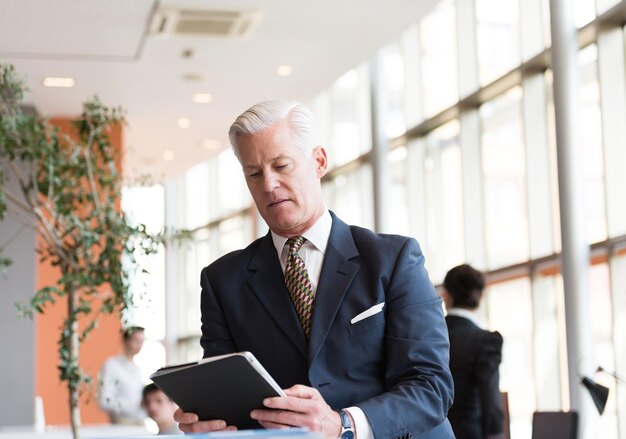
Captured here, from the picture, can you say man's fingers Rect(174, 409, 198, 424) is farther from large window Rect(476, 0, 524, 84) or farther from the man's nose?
large window Rect(476, 0, 524, 84)

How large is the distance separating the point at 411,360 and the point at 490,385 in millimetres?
2451

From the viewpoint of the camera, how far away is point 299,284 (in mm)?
2158

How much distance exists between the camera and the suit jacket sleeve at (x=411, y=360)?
197cm

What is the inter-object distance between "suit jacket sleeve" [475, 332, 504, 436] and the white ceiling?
3.94 meters

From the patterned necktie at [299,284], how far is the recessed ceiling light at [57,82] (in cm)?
817

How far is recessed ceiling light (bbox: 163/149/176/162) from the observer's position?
1377cm

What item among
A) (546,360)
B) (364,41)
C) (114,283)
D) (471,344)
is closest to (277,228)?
(471,344)

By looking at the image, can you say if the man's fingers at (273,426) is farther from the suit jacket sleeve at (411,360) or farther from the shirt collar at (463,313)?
the shirt collar at (463,313)

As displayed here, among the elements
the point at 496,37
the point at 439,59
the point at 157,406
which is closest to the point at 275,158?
the point at 157,406

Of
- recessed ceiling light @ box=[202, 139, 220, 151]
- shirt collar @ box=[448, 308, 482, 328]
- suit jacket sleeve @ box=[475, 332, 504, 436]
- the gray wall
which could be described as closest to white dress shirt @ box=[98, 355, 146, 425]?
the gray wall

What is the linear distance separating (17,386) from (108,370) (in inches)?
69.4

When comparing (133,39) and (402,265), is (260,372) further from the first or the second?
Result: (133,39)

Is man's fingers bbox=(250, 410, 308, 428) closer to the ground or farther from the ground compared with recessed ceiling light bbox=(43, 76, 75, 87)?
closer to the ground

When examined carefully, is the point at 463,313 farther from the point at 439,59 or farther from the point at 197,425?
the point at 439,59
